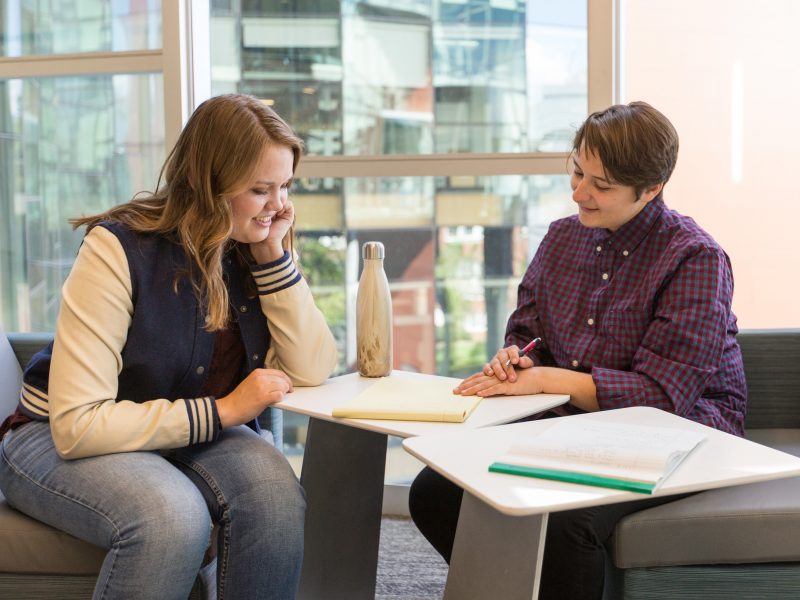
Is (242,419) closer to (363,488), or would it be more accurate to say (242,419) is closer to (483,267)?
(363,488)

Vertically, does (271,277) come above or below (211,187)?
below

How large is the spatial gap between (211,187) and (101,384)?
16.2 inches

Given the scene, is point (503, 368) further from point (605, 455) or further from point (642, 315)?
point (605, 455)

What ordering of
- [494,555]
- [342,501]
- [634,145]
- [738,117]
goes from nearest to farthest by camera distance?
[494,555] → [634,145] → [342,501] → [738,117]

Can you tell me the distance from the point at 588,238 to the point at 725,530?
0.71 m

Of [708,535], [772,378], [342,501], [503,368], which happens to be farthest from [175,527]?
[772,378]

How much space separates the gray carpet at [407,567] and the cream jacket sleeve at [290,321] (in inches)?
29.1

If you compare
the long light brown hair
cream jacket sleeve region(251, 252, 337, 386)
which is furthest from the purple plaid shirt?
the long light brown hair

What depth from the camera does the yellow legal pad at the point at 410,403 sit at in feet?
4.98

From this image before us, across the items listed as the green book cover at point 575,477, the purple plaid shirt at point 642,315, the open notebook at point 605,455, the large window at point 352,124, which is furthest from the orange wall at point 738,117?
the green book cover at point 575,477

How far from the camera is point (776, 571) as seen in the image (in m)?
1.56

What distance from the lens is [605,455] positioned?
118 cm

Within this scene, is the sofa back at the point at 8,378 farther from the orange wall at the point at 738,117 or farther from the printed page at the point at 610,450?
the orange wall at the point at 738,117

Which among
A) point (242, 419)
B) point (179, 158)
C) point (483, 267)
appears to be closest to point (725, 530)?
point (242, 419)
